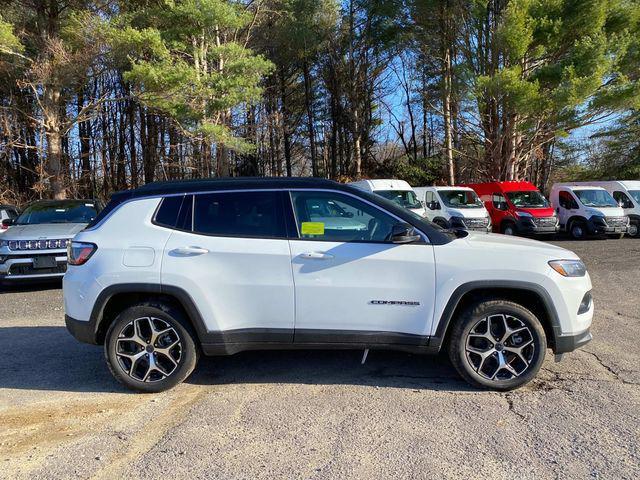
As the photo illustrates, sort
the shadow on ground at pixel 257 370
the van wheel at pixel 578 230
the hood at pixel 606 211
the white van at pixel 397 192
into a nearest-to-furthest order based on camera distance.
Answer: the shadow on ground at pixel 257 370 → the hood at pixel 606 211 → the white van at pixel 397 192 → the van wheel at pixel 578 230

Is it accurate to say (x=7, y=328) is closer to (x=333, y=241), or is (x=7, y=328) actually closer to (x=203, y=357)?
(x=203, y=357)

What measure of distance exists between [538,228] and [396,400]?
14956 mm

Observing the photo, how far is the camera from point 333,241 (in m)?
4.08

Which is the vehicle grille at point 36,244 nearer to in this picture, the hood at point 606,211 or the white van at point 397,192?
the white van at point 397,192

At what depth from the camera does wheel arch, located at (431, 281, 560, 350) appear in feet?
13.0

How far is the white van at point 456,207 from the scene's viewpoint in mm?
16844

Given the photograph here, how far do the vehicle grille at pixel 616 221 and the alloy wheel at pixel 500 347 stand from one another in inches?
603

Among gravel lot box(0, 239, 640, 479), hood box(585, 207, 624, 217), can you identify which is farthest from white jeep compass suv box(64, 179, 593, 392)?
hood box(585, 207, 624, 217)

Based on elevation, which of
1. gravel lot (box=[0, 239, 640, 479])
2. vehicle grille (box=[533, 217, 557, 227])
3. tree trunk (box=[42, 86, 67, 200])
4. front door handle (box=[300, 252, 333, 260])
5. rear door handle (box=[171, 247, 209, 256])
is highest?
tree trunk (box=[42, 86, 67, 200])

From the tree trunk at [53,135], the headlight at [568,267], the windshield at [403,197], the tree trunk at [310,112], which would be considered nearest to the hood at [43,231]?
the headlight at [568,267]

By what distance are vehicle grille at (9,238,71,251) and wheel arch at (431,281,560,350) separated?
701cm

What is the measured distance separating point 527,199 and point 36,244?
52.6ft

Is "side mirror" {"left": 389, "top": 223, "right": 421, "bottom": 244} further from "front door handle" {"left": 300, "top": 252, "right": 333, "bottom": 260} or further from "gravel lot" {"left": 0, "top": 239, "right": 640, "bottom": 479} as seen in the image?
"gravel lot" {"left": 0, "top": 239, "right": 640, "bottom": 479}

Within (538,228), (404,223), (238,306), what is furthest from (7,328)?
(538,228)
